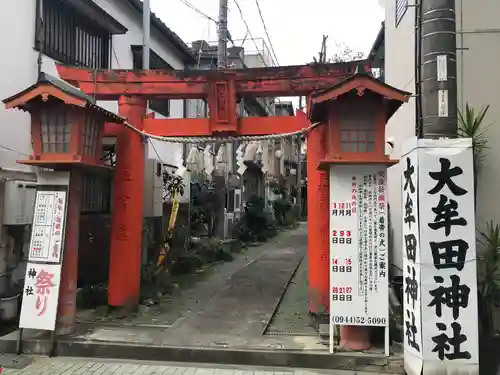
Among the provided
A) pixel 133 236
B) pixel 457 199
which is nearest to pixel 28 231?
pixel 133 236

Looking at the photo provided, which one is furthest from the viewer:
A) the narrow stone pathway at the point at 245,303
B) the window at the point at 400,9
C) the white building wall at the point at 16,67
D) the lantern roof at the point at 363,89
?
the window at the point at 400,9

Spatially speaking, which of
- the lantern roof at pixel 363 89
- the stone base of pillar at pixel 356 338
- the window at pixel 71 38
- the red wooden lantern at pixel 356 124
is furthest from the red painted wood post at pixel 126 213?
the stone base of pillar at pixel 356 338

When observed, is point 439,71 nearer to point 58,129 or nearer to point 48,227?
point 58,129

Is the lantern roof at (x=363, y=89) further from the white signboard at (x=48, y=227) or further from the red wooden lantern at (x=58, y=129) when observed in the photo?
the white signboard at (x=48, y=227)

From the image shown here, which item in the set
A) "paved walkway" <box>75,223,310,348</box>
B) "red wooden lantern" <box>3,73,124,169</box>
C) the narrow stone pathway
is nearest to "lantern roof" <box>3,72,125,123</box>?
"red wooden lantern" <box>3,73,124,169</box>

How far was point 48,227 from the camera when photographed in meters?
7.34

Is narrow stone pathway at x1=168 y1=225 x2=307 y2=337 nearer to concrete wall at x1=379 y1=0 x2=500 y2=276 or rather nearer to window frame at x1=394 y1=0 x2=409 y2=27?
concrete wall at x1=379 y1=0 x2=500 y2=276

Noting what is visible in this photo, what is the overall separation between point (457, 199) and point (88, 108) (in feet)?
18.5

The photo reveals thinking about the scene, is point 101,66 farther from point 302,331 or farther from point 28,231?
point 302,331

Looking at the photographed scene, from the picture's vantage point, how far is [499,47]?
7629mm

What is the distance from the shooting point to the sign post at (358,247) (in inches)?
257

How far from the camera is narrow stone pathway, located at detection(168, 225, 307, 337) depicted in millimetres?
7945

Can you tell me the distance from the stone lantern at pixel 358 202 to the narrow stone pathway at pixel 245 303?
180 cm

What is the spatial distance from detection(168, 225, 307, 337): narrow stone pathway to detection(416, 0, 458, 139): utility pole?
435 centimetres
